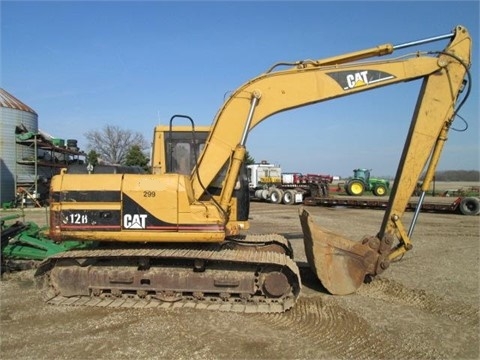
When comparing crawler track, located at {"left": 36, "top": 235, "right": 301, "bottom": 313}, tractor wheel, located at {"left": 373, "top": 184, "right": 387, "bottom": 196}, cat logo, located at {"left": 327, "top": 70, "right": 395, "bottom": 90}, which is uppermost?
cat logo, located at {"left": 327, "top": 70, "right": 395, "bottom": 90}

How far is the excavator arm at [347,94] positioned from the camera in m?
6.86

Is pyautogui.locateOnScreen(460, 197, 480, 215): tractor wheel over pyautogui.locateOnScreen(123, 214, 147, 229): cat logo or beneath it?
beneath

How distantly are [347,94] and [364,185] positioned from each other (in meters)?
33.2

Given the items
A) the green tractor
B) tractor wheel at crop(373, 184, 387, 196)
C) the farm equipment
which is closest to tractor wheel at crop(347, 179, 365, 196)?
the green tractor

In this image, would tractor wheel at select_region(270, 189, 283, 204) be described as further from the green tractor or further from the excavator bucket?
the excavator bucket

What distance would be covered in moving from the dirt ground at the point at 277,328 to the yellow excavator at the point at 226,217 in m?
0.39

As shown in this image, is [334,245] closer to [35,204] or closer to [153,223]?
[153,223]

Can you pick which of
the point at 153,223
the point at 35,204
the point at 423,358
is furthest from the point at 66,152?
the point at 423,358

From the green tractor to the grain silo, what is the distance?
82.1 ft

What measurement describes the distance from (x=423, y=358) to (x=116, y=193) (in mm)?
4631

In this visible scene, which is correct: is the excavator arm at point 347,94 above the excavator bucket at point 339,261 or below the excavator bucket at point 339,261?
above

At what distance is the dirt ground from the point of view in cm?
488

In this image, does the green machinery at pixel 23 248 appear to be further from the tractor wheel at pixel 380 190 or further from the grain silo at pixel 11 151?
the tractor wheel at pixel 380 190

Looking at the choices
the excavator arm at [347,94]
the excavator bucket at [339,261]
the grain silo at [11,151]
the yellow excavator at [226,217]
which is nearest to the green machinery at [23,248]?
the yellow excavator at [226,217]
